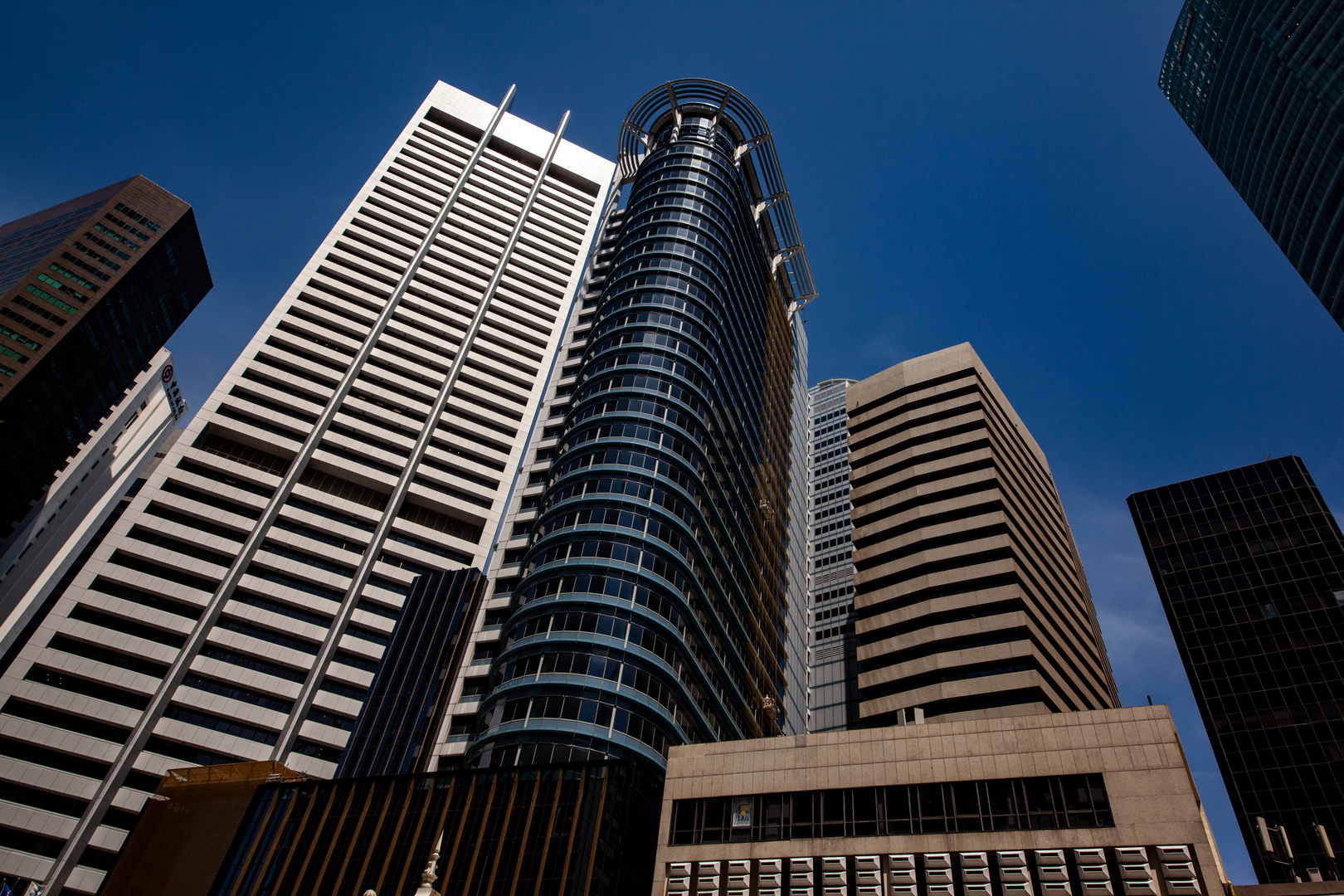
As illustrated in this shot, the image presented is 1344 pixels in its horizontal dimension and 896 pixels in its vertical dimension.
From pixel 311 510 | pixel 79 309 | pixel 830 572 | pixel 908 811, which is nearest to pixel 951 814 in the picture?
pixel 908 811

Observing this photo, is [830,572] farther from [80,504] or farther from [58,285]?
[80,504]

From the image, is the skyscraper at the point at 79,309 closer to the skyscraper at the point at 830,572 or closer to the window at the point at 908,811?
the skyscraper at the point at 830,572

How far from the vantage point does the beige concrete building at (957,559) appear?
77.9 meters

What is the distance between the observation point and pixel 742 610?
82.9 m

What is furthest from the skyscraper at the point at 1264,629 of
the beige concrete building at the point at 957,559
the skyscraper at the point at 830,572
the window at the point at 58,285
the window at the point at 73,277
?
the window at the point at 73,277

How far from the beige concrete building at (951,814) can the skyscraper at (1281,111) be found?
11250cm

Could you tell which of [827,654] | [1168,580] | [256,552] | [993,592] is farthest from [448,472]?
[1168,580]

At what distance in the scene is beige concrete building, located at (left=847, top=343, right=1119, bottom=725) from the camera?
7788cm

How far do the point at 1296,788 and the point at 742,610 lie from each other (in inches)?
2445

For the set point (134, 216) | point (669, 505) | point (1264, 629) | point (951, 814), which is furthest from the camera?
point (134, 216)

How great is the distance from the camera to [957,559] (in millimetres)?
87250

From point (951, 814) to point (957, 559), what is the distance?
51.6 metres

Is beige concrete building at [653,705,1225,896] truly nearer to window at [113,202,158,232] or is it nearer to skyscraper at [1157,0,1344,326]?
skyscraper at [1157,0,1344,326]

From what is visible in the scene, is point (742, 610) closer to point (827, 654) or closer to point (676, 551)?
point (676, 551)
